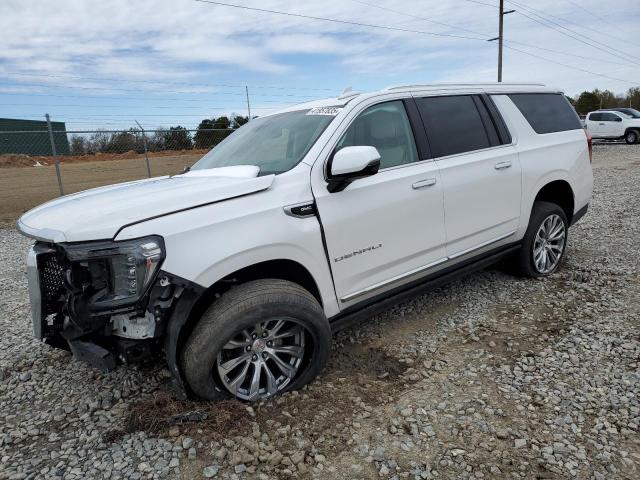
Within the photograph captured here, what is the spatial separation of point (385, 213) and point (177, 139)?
1254cm

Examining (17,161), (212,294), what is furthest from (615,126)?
(17,161)

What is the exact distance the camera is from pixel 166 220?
240 centimetres

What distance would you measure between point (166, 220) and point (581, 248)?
5.26 m

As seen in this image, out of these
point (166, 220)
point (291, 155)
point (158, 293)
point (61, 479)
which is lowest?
point (61, 479)

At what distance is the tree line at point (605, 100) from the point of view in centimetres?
4750

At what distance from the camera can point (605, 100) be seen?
49.4m

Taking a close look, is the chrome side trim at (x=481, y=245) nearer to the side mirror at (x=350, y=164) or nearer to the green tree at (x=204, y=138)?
the side mirror at (x=350, y=164)

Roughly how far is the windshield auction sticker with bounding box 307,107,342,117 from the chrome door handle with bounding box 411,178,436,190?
2.47ft

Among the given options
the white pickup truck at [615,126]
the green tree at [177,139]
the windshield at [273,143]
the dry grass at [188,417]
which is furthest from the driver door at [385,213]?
the white pickup truck at [615,126]

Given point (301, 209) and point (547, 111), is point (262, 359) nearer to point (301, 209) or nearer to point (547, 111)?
point (301, 209)

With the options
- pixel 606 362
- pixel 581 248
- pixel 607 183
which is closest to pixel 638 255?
pixel 581 248

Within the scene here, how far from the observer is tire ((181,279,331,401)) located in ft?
8.15

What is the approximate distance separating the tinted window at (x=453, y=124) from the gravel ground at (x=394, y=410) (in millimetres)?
1439

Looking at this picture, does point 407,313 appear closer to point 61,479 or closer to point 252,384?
point 252,384
